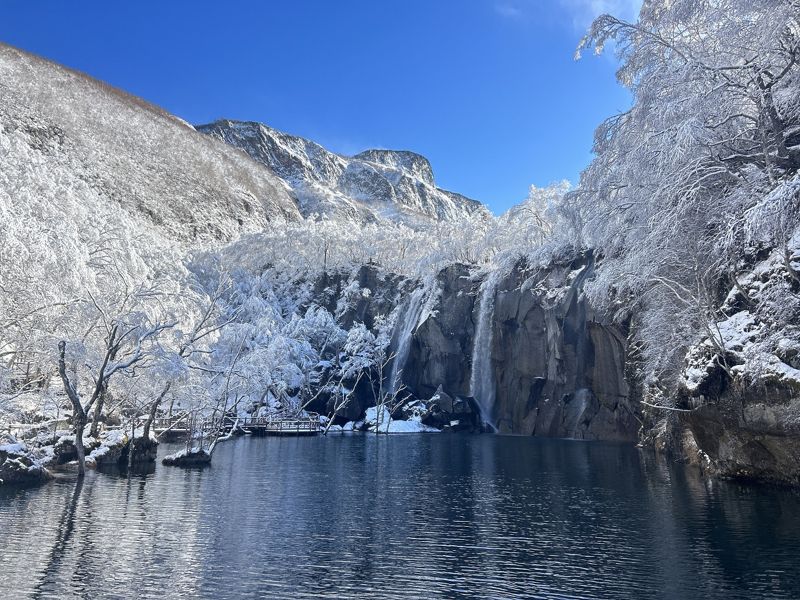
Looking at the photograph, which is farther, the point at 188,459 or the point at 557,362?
the point at 557,362

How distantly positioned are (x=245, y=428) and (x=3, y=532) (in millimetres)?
41886

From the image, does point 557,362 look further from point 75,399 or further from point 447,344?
point 75,399

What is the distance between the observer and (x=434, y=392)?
64188 mm

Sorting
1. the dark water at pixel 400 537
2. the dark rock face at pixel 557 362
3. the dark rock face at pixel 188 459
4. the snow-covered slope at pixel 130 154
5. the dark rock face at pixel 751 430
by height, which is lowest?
the dark water at pixel 400 537

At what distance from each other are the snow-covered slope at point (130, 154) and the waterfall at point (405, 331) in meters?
45.8

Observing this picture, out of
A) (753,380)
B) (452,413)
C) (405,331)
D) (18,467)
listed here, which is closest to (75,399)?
(18,467)

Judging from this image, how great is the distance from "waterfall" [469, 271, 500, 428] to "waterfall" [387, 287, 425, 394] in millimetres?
8186

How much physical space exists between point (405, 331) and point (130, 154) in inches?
3152

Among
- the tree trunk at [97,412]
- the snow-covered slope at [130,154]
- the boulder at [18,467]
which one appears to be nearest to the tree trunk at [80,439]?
the boulder at [18,467]

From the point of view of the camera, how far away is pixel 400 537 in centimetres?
1458

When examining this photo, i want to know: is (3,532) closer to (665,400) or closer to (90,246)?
(90,246)

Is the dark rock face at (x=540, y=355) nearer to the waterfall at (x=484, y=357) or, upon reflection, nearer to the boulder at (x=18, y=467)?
the waterfall at (x=484, y=357)

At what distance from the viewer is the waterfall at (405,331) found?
66125 millimetres

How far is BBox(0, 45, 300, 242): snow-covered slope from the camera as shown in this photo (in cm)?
10288
